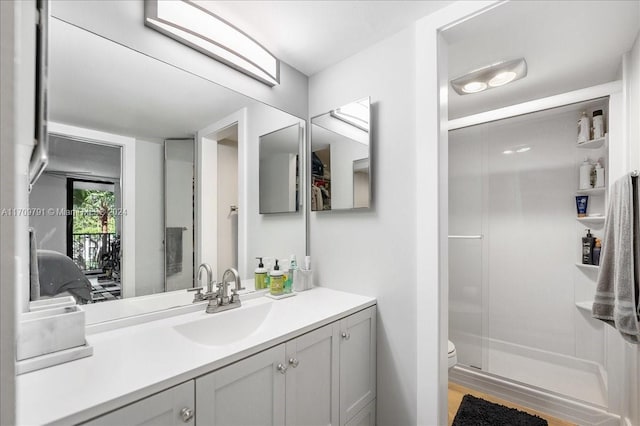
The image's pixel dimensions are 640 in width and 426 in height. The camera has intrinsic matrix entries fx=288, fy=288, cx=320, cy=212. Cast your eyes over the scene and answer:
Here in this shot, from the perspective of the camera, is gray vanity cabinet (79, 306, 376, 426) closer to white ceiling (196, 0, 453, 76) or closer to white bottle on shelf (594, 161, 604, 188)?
white ceiling (196, 0, 453, 76)

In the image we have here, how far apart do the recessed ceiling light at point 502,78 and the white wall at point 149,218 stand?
1914 millimetres

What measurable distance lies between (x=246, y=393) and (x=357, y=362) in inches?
25.5

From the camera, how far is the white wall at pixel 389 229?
56.4 inches

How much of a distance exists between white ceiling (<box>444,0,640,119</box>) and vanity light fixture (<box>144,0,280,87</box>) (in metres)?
0.96

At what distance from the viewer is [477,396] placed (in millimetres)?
2088

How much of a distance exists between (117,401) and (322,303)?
3.05 feet

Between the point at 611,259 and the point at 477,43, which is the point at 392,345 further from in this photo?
the point at 477,43

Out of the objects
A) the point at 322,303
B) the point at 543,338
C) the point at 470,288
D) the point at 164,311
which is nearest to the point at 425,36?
the point at 322,303

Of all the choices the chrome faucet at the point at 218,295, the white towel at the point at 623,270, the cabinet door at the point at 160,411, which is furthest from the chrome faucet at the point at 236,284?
the white towel at the point at 623,270

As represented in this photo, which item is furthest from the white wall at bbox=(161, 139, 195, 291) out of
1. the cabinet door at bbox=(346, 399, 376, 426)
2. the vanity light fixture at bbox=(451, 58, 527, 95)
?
the vanity light fixture at bbox=(451, 58, 527, 95)

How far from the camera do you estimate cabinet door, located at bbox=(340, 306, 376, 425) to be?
4.36 feet

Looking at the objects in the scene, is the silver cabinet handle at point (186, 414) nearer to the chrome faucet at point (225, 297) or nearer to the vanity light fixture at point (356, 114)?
the chrome faucet at point (225, 297)

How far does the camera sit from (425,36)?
137 centimetres

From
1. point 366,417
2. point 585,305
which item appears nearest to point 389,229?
point 366,417
